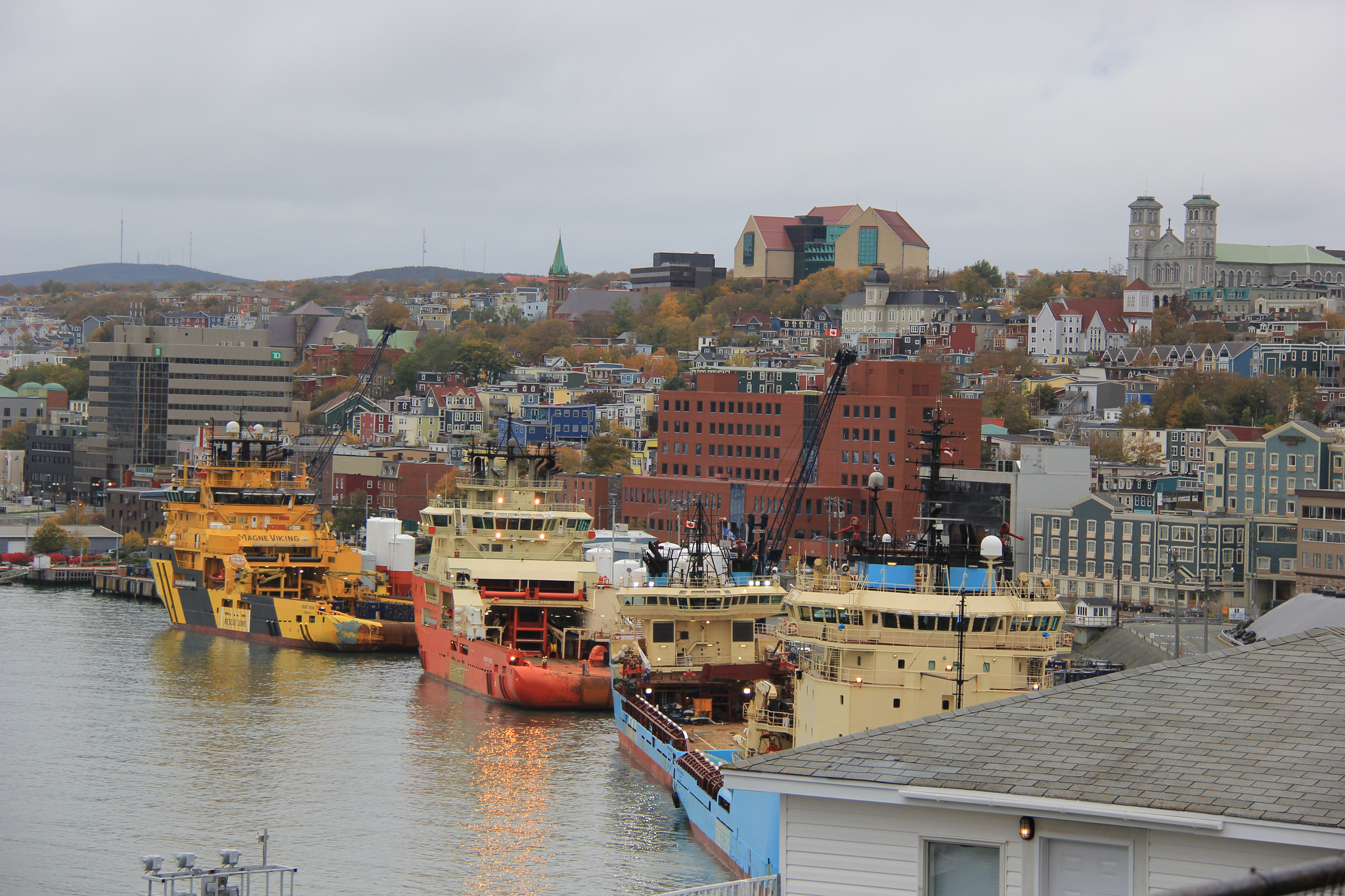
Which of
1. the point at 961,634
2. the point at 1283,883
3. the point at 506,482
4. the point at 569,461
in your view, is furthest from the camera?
the point at 569,461

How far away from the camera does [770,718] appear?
3416 centimetres

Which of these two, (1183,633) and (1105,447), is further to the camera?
(1105,447)

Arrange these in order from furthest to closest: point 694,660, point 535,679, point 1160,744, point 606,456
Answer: point 606,456
point 535,679
point 694,660
point 1160,744

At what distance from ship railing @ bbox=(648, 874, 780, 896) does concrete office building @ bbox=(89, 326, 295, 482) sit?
13478 centimetres

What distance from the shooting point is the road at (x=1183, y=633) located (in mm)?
60562

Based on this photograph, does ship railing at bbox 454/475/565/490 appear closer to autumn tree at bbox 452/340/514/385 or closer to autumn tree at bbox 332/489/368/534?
autumn tree at bbox 332/489/368/534

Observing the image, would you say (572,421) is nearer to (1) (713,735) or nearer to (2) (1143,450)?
(2) (1143,450)

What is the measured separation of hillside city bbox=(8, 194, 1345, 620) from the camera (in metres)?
83.0

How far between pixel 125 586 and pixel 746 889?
90.5m

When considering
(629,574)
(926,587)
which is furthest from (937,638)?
(629,574)

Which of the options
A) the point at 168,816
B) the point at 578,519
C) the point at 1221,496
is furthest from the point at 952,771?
the point at 1221,496

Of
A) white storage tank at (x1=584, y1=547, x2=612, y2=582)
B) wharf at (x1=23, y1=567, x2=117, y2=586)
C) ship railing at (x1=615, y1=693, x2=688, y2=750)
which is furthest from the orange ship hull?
wharf at (x1=23, y1=567, x2=117, y2=586)

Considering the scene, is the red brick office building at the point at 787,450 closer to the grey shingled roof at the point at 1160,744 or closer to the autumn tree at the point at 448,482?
the autumn tree at the point at 448,482

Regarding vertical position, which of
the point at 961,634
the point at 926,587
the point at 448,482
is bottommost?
the point at 961,634
